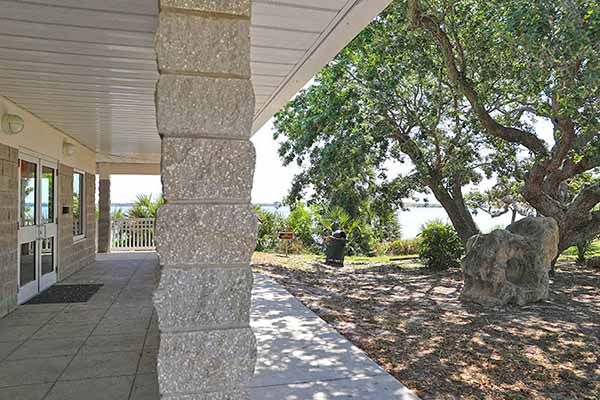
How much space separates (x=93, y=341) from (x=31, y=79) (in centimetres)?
260

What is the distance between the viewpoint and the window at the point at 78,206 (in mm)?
8688

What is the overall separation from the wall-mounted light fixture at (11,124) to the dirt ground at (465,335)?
433 centimetres

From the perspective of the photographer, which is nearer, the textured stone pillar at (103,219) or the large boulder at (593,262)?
the large boulder at (593,262)

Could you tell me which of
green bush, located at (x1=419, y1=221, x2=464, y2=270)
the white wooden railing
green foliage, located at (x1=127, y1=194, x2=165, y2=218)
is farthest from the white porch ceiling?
green foliage, located at (x1=127, y1=194, x2=165, y2=218)

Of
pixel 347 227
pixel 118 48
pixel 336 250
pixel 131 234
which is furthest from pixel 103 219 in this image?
pixel 118 48

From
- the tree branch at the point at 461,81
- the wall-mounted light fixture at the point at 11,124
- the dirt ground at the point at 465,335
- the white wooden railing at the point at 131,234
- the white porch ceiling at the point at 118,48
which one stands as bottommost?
the dirt ground at the point at 465,335

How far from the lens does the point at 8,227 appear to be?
5.20 metres

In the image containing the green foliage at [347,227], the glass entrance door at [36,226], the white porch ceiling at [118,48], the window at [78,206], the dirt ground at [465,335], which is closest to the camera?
the white porch ceiling at [118,48]

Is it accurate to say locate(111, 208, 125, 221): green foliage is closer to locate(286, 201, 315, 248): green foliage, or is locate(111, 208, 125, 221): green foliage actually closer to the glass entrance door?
locate(286, 201, 315, 248): green foliage

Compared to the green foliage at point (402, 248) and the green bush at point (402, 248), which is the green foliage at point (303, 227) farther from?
the green bush at point (402, 248)

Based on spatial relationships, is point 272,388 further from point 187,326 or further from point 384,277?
point 384,277

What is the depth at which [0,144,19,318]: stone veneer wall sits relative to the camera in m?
5.05

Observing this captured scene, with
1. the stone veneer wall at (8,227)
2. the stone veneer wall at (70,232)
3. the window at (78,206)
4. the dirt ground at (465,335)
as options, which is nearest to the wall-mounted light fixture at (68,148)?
the stone veneer wall at (70,232)

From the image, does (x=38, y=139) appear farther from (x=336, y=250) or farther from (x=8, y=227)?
(x=336, y=250)
